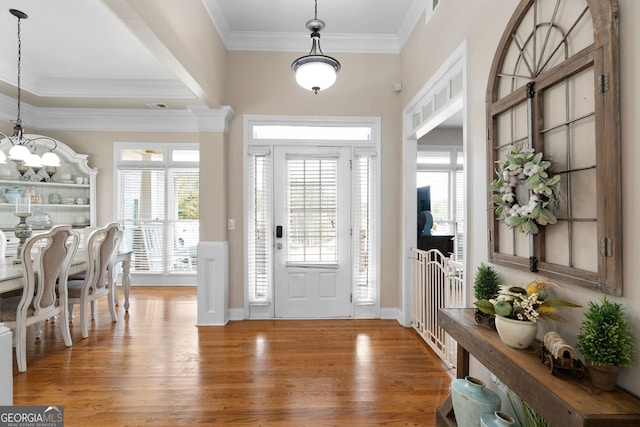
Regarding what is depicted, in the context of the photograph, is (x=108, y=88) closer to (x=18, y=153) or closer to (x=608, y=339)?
(x=18, y=153)

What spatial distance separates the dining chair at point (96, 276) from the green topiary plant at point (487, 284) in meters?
3.65

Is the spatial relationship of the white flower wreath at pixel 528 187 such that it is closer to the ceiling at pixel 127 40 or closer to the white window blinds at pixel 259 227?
the ceiling at pixel 127 40

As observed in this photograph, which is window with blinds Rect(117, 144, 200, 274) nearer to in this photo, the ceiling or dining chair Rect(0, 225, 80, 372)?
the ceiling

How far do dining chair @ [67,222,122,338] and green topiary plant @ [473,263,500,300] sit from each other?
3.65m

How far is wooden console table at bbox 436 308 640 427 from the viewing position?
3.02ft

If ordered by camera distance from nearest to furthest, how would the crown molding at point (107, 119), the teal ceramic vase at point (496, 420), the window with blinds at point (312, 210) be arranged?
the teal ceramic vase at point (496, 420)
the window with blinds at point (312, 210)
the crown molding at point (107, 119)

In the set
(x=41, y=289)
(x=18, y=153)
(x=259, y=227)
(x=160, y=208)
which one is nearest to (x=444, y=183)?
(x=259, y=227)

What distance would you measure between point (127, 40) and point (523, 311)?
450 cm

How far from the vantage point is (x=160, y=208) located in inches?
218

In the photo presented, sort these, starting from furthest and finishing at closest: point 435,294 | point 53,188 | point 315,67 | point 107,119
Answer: point 107,119 < point 53,188 < point 435,294 < point 315,67

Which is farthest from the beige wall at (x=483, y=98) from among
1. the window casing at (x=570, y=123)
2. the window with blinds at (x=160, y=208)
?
the window with blinds at (x=160, y=208)

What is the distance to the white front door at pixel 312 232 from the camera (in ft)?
12.3

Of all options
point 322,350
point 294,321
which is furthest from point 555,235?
point 294,321

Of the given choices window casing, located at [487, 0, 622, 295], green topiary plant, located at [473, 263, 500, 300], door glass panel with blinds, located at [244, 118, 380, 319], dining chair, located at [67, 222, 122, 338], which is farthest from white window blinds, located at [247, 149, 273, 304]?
window casing, located at [487, 0, 622, 295]
